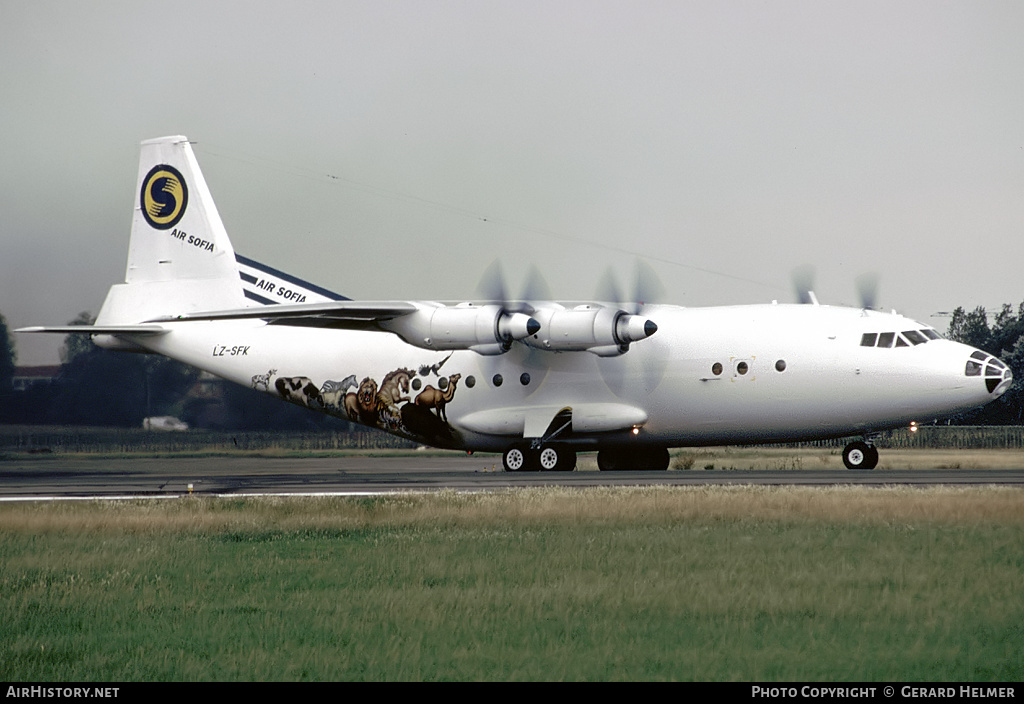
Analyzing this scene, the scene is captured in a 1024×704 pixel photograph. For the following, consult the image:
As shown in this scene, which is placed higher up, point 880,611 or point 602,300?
point 602,300

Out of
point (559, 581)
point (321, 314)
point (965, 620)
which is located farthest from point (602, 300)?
point (965, 620)

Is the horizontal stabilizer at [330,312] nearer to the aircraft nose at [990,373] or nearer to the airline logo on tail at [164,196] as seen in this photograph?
the airline logo on tail at [164,196]

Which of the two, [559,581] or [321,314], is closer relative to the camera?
[559,581]

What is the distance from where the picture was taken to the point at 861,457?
27531 millimetres

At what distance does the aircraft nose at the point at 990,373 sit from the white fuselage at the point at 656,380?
0.21 ft

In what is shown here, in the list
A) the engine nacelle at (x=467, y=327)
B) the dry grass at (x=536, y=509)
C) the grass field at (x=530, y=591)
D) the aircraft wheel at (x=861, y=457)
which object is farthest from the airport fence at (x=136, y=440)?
the grass field at (x=530, y=591)

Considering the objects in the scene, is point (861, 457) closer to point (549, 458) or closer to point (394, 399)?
point (549, 458)

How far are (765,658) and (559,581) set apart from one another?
3463 mm

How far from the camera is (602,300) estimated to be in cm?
2973

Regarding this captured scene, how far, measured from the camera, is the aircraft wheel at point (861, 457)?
27.4 meters

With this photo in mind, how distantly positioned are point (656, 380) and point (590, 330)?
222cm
